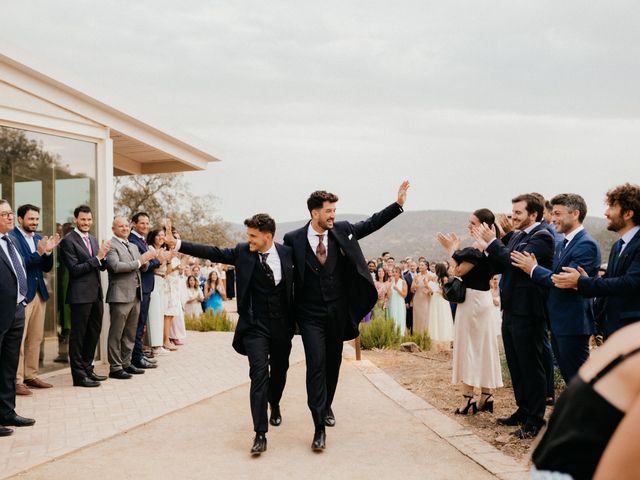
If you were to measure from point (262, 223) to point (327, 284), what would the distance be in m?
0.85

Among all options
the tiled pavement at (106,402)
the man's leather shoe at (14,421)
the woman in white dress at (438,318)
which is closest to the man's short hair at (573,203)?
the tiled pavement at (106,402)

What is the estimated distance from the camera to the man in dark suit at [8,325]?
6.34m

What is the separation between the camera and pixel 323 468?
525 cm

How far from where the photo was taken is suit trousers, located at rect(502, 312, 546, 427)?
19.9 ft

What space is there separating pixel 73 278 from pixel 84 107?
2682 mm

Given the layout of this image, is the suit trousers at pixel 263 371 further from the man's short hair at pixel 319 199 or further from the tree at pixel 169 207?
the tree at pixel 169 207

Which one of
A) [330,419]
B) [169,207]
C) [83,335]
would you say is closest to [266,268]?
[330,419]

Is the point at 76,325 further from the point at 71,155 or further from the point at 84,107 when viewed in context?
the point at 84,107

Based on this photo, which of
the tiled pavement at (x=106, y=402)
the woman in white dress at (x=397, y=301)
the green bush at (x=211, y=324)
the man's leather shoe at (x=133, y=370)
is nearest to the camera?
the tiled pavement at (x=106, y=402)

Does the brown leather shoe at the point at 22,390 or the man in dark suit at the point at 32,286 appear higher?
the man in dark suit at the point at 32,286

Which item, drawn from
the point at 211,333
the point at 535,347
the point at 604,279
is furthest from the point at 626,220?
the point at 211,333

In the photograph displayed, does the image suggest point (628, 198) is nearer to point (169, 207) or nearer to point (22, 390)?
point (22, 390)

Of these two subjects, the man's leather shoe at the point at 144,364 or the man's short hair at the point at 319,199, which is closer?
the man's short hair at the point at 319,199

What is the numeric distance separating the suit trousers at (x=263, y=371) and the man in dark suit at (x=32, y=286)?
3.38 meters
